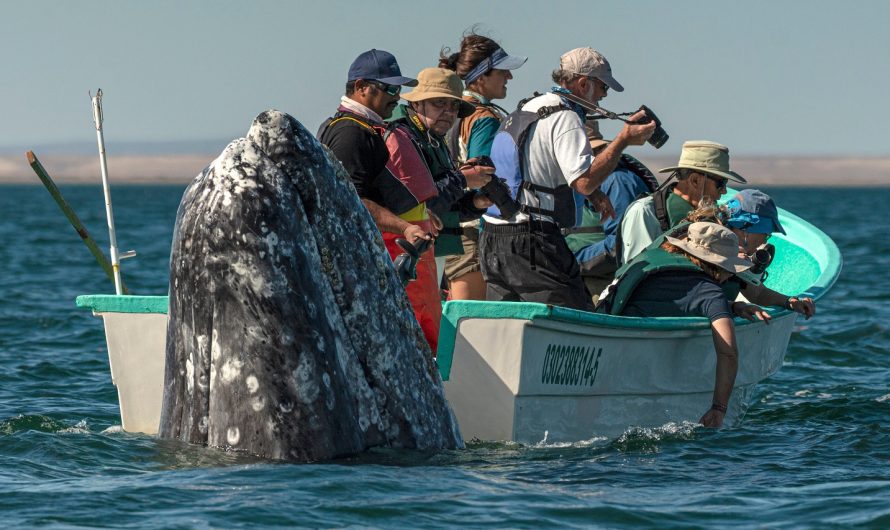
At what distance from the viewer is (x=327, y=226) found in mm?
6039

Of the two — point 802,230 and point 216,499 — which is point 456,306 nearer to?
point 216,499

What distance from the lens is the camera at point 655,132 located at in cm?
834

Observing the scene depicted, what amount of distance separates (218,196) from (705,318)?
3613 mm

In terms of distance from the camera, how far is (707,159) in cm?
897

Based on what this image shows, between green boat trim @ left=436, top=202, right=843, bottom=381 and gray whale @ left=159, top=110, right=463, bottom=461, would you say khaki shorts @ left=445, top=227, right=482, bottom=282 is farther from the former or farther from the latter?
gray whale @ left=159, top=110, right=463, bottom=461

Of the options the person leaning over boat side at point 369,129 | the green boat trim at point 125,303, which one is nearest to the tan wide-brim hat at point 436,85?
the person leaning over boat side at point 369,129

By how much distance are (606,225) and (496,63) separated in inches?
65.4

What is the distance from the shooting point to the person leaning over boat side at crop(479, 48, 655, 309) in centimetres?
807

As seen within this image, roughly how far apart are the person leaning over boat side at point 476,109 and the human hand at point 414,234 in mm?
1800

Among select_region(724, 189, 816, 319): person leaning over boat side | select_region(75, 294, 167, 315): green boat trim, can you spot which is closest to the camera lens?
select_region(724, 189, 816, 319): person leaning over boat side

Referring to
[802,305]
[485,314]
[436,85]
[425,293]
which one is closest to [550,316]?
[485,314]

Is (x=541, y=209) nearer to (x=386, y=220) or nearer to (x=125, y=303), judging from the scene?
(x=386, y=220)

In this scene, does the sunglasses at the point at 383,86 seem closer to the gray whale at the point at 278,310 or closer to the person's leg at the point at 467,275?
the gray whale at the point at 278,310

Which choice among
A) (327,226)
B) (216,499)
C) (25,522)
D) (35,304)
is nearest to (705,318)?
(327,226)
